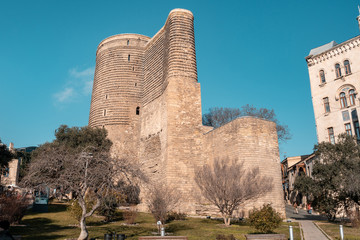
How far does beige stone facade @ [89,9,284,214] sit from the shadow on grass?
4.34 meters

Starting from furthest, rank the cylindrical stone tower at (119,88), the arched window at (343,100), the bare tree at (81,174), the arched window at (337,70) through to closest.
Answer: the arched window at (337,70) → the arched window at (343,100) → the cylindrical stone tower at (119,88) → the bare tree at (81,174)

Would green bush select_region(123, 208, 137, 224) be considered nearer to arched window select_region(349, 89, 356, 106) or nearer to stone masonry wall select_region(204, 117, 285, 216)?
stone masonry wall select_region(204, 117, 285, 216)

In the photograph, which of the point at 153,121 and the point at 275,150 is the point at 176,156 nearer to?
the point at 153,121

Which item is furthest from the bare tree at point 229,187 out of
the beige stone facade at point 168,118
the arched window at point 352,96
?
the arched window at point 352,96

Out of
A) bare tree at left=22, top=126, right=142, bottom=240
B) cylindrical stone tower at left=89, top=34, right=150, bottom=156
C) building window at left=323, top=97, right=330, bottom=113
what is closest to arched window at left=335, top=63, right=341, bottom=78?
building window at left=323, top=97, right=330, bottom=113

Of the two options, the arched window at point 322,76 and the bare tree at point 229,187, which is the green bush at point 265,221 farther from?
the arched window at point 322,76

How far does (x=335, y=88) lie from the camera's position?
2791 cm

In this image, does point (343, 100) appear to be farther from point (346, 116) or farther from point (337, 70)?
point (337, 70)

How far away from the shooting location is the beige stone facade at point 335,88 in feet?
86.6

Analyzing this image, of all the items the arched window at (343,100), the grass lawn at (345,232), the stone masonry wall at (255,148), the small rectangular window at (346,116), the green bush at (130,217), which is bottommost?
the grass lawn at (345,232)

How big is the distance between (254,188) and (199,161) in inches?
268

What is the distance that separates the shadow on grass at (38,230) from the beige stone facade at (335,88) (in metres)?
22.6

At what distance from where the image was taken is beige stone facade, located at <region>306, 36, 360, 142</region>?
26.4 m

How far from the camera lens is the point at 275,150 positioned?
18859 millimetres
